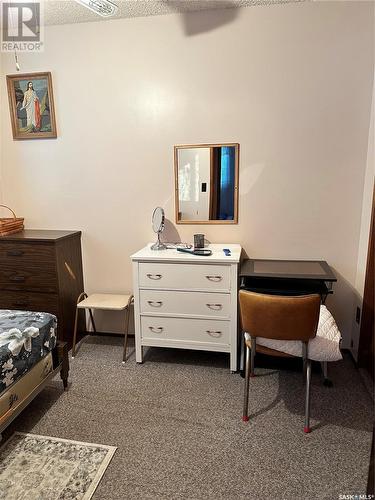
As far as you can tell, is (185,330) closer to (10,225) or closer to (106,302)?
(106,302)

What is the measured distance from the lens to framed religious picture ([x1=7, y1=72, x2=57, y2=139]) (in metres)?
2.89

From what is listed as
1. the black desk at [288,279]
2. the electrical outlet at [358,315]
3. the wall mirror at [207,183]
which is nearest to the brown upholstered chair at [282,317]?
the black desk at [288,279]

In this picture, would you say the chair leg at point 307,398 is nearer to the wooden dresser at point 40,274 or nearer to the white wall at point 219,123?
the white wall at point 219,123

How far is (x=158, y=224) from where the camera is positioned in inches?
109

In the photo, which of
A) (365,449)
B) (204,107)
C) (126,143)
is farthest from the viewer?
(126,143)

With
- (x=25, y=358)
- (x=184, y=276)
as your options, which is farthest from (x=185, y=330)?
(x=25, y=358)

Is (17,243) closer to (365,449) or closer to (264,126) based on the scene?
(264,126)

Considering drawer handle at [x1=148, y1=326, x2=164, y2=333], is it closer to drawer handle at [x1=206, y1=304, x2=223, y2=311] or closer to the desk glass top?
drawer handle at [x1=206, y1=304, x2=223, y2=311]

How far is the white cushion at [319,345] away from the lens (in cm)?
189

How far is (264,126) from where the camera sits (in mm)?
2602

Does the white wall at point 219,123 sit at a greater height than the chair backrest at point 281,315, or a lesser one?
greater

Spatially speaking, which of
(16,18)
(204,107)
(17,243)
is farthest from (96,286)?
(16,18)

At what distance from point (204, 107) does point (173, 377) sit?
206 centimetres

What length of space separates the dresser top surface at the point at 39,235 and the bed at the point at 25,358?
0.68m
